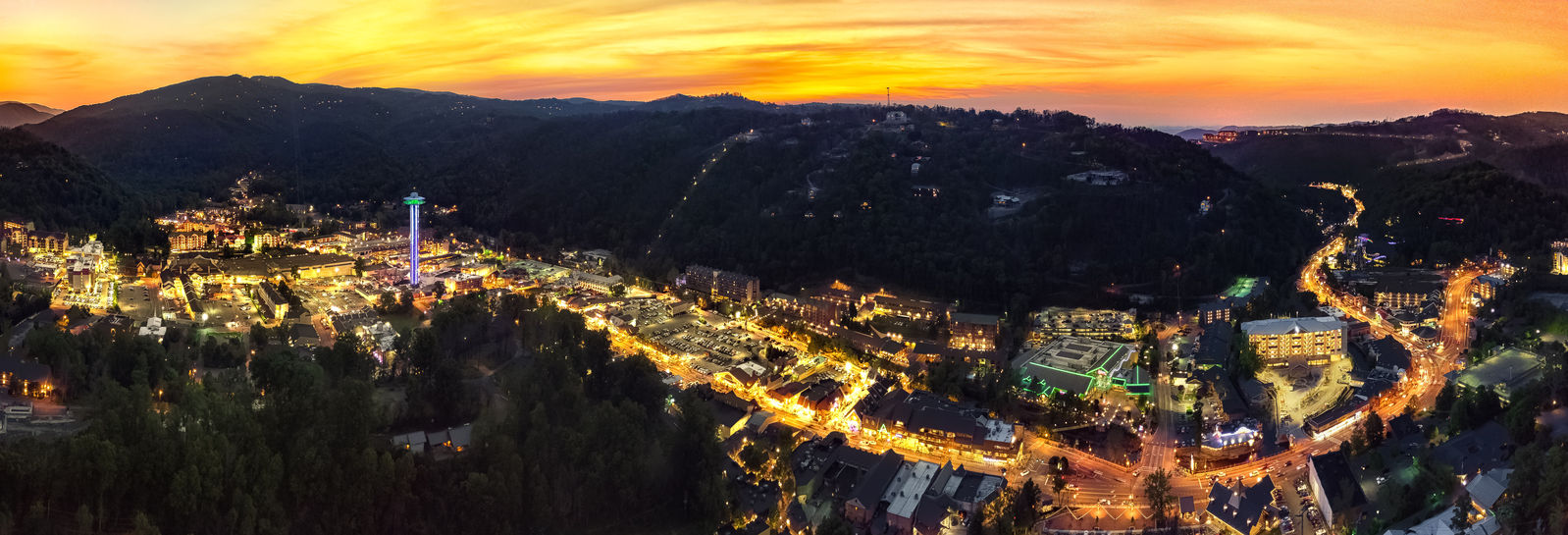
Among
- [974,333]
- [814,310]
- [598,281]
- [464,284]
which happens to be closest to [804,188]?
[598,281]

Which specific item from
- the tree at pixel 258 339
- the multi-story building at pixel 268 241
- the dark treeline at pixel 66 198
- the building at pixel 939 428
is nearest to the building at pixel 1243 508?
the building at pixel 939 428

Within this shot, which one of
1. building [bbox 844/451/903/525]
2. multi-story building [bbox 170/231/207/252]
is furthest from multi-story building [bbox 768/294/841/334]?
multi-story building [bbox 170/231/207/252]

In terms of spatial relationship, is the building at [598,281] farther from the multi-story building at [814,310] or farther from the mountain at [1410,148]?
the mountain at [1410,148]

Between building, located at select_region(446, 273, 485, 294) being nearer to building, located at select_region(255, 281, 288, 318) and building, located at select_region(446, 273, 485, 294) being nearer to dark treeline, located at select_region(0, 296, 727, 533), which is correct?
building, located at select_region(255, 281, 288, 318)

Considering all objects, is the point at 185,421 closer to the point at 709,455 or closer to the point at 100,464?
the point at 100,464

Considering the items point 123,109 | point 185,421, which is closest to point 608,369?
point 185,421

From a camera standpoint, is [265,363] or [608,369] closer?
[265,363]
